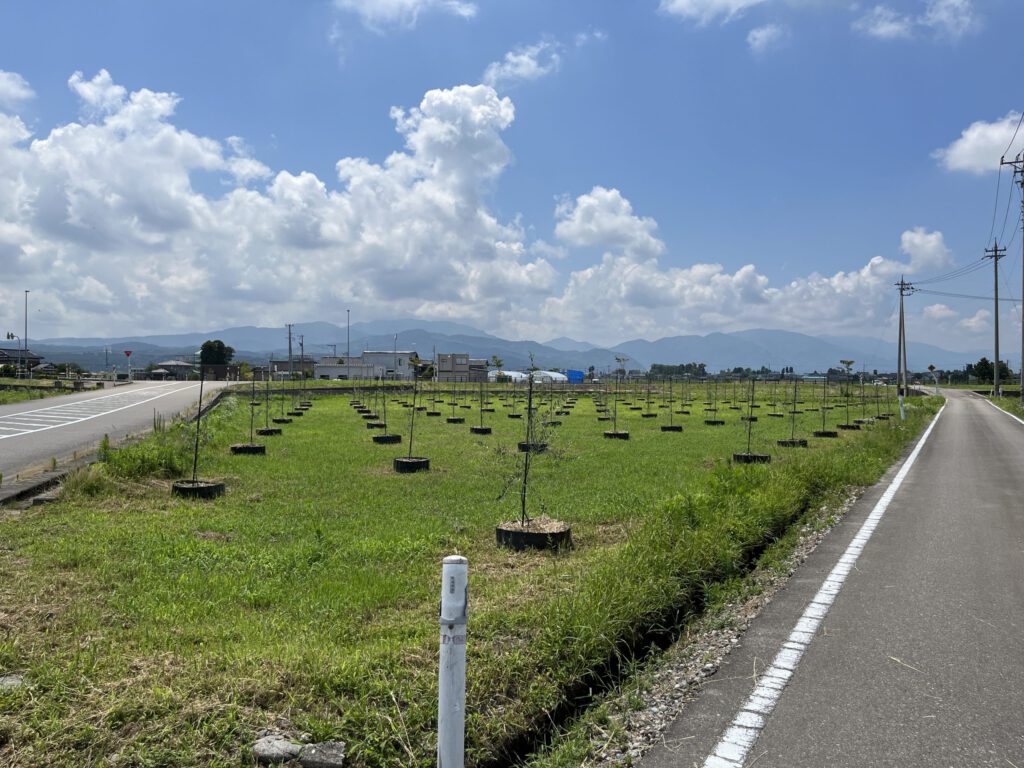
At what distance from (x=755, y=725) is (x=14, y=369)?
7667cm

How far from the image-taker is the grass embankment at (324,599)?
3279 millimetres

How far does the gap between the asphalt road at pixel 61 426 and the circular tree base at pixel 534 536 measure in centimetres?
727

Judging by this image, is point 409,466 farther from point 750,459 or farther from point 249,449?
point 750,459

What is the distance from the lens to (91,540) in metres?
6.76

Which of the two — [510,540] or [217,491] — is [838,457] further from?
[217,491]

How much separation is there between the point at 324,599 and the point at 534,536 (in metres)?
2.31

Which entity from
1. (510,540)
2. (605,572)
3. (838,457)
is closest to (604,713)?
(605,572)

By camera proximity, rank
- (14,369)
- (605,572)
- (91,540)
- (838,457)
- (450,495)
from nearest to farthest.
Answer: (605,572)
(91,540)
(450,495)
(838,457)
(14,369)

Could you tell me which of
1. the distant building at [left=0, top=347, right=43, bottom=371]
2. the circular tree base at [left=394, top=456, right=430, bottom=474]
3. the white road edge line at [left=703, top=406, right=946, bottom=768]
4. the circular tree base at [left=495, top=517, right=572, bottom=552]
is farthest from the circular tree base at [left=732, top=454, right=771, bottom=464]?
the distant building at [left=0, top=347, right=43, bottom=371]

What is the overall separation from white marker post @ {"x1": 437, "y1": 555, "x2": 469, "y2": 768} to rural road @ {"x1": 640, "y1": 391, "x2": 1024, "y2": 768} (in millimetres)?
1018

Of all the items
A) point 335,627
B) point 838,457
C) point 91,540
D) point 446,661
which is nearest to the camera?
point 446,661

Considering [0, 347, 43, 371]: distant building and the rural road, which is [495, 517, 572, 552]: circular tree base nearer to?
the rural road

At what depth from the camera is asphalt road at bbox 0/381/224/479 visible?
13.3m

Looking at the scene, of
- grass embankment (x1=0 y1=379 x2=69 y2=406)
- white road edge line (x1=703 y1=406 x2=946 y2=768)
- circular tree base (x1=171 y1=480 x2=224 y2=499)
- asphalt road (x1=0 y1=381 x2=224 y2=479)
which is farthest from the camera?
grass embankment (x1=0 y1=379 x2=69 y2=406)
